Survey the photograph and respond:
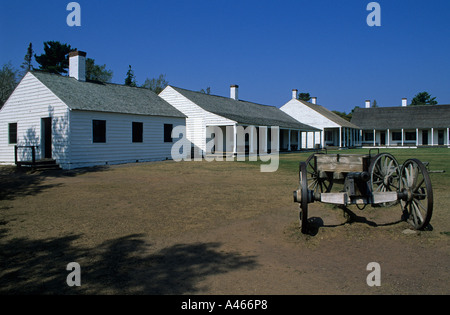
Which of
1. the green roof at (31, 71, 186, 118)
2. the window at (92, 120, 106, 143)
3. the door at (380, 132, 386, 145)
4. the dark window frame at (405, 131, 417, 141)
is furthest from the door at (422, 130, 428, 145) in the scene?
the window at (92, 120, 106, 143)

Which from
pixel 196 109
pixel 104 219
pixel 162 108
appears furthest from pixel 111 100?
pixel 104 219

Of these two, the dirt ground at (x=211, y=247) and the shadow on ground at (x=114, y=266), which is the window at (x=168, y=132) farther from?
the shadow on ground at (x=114, y=266)

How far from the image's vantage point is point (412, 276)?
13.9ft

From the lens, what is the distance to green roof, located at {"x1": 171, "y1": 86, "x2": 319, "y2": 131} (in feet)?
95.6

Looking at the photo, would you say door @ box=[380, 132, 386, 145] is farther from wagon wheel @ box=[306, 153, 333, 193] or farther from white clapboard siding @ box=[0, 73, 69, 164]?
wagon wheel @ box=[306, 153, 333, 193]

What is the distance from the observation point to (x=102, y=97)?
69.6ft

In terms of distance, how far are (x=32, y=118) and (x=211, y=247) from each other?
18.2 metres

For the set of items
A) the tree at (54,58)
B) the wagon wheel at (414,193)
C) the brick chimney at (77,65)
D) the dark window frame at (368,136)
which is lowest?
the wagon wheel at (414,193)

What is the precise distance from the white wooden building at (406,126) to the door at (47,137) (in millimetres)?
44062

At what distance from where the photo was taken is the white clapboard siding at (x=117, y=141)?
60.3ft

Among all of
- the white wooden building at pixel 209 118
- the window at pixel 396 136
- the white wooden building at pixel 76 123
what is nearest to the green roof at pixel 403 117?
the window at pixel 396 136

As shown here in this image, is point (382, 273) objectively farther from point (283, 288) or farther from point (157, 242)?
point (157, 242)

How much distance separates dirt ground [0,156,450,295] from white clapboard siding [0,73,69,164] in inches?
364
